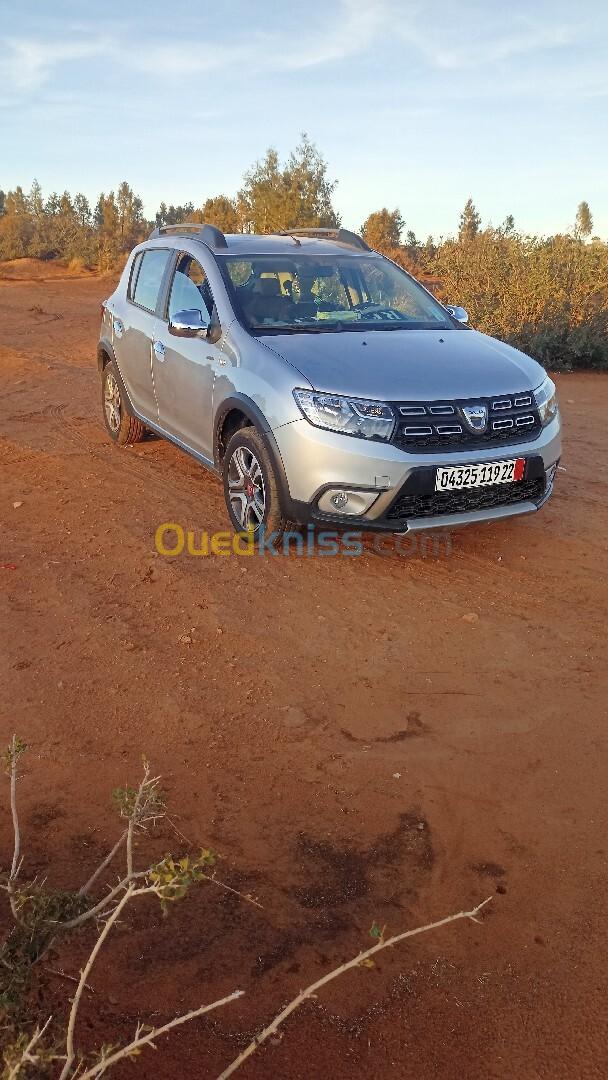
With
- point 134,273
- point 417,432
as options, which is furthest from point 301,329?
point 134,273

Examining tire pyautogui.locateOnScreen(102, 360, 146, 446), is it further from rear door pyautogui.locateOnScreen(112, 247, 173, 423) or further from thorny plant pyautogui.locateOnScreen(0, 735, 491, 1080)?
thorny plant pyautogui.locateOnScreen(0, 735, 491, 1080)

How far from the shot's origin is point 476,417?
189 inches

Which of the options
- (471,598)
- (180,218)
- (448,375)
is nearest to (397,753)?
(471,598)

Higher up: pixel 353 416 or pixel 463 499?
pixel 353 416

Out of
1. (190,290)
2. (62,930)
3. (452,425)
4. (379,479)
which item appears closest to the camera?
(62,930)

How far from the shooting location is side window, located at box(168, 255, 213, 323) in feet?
19.1

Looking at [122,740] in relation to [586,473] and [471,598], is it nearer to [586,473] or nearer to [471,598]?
[471,598]

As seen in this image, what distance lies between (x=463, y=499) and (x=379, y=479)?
54cm

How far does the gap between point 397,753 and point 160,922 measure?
1174 millimetres

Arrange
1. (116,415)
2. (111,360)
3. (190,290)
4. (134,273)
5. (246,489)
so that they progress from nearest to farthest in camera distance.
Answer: (246,489) → (190,290) → (134,273) → (111,360) → (116,415)

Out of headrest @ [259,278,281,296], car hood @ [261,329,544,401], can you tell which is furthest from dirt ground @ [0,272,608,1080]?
headrest @ [259,278,281,296]

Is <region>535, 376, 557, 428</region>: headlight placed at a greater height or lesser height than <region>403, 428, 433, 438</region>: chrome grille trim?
greater

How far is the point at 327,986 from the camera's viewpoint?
2342mm

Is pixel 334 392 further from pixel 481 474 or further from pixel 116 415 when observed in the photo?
pixel 116 415
